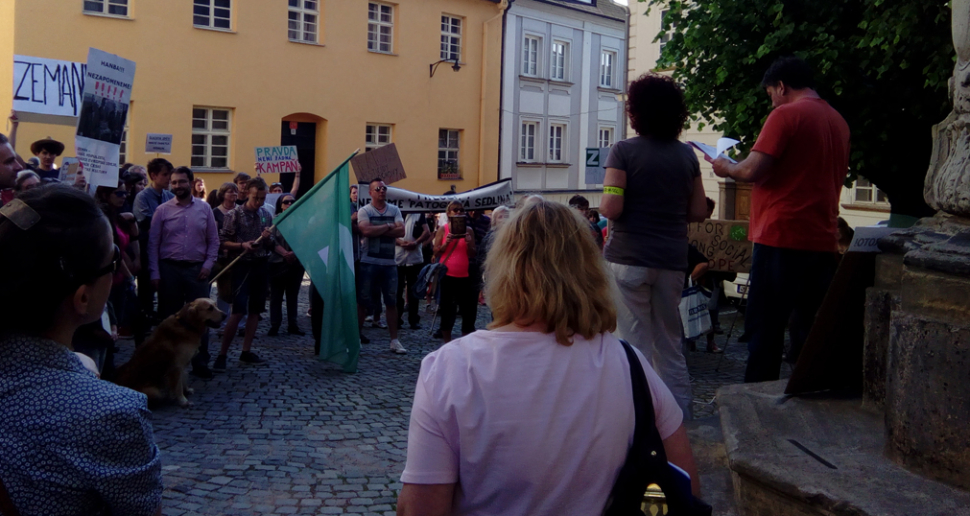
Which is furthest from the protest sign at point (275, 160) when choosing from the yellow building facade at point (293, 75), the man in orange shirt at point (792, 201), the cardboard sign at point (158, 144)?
the man in orange shirt at point (792, 201)

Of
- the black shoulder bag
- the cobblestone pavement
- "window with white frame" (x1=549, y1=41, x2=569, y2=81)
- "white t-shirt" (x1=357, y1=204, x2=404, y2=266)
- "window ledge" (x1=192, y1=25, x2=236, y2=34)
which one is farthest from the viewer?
"window with white frame" (x1=549, y1=41, x2=569, y2=81)

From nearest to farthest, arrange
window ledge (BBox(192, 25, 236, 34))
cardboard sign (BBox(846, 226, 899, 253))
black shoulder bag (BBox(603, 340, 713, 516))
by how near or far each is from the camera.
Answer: black shoulder bag (BBox(603, 340, 713, 516))
cardboard sign (BBox(846, 226, 899, 253))
window ledge (BBox(192, 25, 236, 34))

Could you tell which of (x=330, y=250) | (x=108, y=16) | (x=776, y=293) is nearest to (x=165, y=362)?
(x=330, y=250)

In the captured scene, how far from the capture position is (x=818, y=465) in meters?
3.27

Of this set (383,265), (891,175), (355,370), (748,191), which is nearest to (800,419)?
(355,370)

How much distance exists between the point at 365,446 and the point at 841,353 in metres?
3.21

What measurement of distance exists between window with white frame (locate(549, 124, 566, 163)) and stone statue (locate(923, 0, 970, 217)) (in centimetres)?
3010

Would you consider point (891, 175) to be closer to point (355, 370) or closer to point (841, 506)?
point (355, 370)

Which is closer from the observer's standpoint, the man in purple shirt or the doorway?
the man in purple shirt

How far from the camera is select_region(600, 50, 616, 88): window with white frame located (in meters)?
35.5

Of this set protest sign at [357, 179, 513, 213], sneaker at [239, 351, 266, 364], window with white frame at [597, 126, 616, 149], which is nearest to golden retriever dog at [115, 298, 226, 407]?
sneaker at [239, 351, 266, 364]

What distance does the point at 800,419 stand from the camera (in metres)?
4.00

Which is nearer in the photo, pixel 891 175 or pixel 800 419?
pixel 800 419

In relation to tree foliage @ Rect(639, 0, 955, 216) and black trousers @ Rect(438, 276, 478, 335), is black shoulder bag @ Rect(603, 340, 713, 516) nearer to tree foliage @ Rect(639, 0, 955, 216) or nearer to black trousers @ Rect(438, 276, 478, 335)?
black trousers @ Rect(438, 276, 478, 335)
